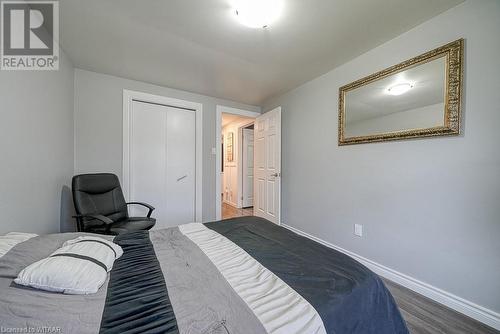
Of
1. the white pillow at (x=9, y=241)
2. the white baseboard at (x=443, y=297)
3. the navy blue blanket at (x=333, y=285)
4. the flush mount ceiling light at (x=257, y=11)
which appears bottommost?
the white baseboard at (x=443, y=297)

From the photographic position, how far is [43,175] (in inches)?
65.4

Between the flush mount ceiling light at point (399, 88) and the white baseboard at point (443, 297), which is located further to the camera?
the flush mount ceiling light at point (399, 88)

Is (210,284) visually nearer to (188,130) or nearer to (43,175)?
(43,175)

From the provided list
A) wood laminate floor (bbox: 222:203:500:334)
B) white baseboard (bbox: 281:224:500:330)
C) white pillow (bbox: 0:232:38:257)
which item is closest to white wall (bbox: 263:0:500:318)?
white baseboard (bbox: 281:224:500:330)

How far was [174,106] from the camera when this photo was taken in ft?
9.89

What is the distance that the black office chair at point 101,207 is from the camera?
1.85 meters

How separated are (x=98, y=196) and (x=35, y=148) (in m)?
0.76

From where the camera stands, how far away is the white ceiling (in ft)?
4.82

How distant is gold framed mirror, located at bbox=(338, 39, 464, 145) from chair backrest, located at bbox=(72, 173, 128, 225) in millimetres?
2675

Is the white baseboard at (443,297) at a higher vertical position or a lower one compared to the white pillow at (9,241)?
lower

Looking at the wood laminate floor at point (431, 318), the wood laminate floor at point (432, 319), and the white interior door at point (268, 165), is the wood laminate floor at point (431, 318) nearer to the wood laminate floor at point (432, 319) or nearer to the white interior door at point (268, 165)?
the wood laminate floor at point (432, 319)

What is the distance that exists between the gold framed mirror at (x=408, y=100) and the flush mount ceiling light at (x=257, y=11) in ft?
3.87

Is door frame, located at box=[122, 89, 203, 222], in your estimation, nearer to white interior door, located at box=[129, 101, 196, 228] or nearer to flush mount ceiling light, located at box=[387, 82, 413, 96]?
white interior door, located at box=[129, 101, 196, 228]

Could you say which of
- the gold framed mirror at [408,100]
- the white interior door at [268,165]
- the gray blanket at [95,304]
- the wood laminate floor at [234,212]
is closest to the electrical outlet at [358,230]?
the gold framed mirror at [408,100]
